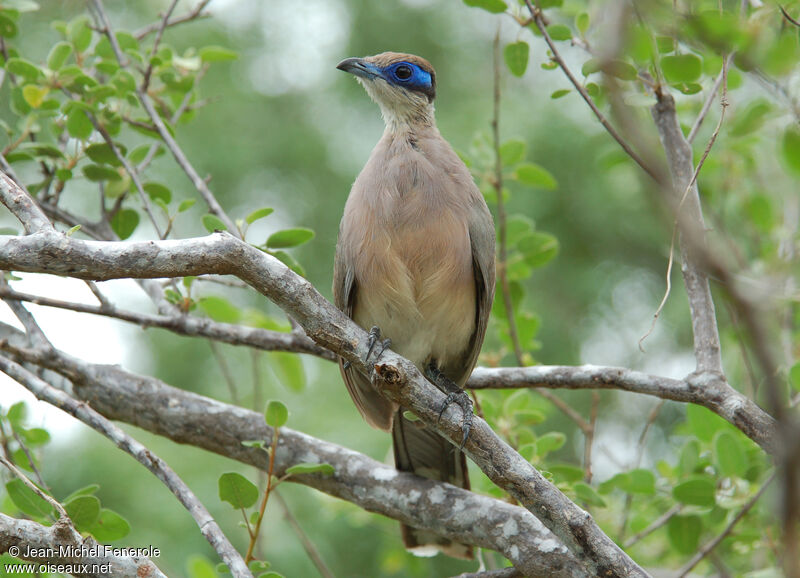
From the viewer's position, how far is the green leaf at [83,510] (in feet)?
10.8

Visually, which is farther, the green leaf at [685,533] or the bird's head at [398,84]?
the bird's head at [398,84]

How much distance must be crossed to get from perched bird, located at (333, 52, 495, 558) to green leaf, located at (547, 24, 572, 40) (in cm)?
A: 87

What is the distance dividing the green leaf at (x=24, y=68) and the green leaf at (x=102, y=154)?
421mm

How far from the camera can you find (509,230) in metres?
4.80

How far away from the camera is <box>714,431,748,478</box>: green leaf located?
150 inches

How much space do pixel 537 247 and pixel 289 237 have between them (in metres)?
1.47

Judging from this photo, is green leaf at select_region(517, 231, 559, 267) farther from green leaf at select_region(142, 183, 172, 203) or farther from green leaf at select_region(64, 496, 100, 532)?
green leaf at select_region(64, 496, 100, 532)

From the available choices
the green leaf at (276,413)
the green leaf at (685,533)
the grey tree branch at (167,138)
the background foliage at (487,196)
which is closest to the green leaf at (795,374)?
the background foliage at (487,196)

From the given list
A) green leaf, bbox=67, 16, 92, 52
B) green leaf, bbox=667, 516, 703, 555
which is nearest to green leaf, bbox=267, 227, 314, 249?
green leaf, bbox=67, 16, 92, 52

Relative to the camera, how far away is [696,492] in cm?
393

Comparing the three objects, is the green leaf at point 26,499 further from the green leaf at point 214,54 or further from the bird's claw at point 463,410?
the green leaf at point 214,54

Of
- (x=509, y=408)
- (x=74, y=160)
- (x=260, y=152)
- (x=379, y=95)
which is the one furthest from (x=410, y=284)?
(x=260, y=152)

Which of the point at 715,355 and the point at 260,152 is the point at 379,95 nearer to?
the point at 715,355

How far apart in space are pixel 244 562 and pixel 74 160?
2300 mm
